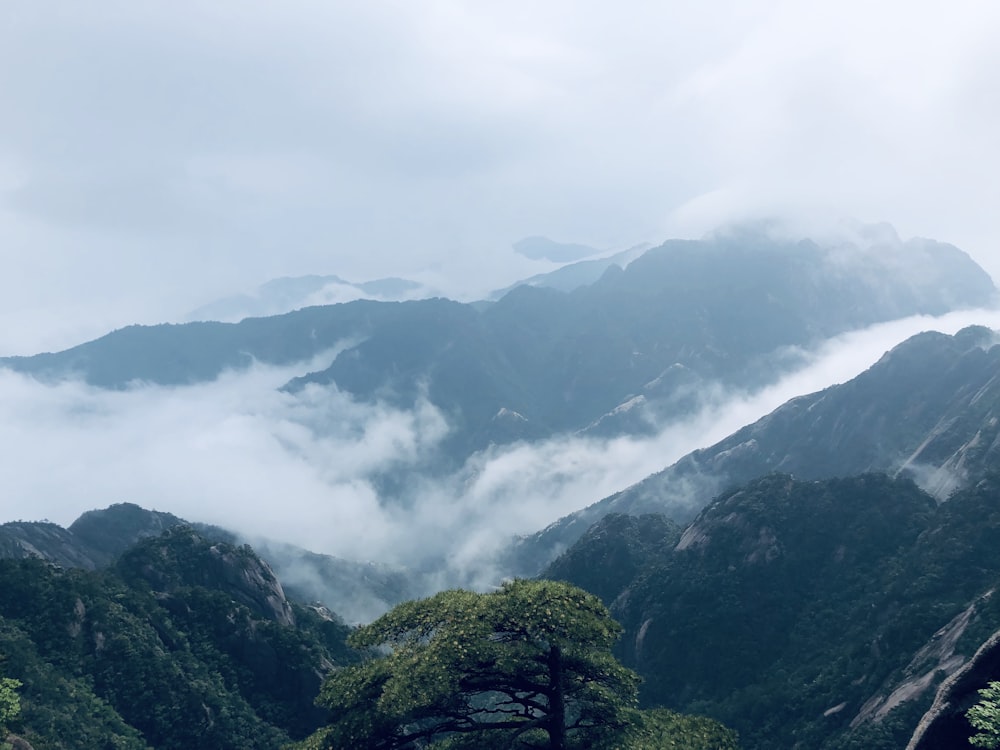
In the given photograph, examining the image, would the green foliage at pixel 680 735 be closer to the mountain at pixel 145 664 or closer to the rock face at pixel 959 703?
the rock face at pixel 959 703

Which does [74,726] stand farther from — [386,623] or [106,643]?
[386,623]

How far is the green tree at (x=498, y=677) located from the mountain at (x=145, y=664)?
1398 inches

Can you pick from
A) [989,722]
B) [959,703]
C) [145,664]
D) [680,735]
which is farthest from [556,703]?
[145,664]

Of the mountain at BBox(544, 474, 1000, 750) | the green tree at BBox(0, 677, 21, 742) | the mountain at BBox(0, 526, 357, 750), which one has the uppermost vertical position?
the green tree at BBox(0, 677, 21, 742)

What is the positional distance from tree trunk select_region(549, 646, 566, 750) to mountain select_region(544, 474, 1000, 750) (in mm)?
56566

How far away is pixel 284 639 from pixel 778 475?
4934 inches

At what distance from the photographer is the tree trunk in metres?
42.8

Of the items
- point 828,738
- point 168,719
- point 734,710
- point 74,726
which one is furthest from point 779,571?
point 74,726

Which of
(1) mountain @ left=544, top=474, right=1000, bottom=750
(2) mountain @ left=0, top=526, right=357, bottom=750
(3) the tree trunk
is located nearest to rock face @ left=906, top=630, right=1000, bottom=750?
(3) the tree trunk

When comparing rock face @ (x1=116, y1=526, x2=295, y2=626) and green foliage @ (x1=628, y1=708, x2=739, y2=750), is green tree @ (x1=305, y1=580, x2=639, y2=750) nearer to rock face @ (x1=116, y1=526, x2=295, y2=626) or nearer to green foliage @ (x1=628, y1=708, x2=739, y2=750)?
green foliage @ (x1=628, y1=708, x2=739, y2=750)

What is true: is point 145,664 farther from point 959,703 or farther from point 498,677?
point 959,703

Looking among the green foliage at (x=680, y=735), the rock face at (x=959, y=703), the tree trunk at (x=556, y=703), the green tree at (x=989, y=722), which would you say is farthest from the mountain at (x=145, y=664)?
the green tree at (x=989, y=722)

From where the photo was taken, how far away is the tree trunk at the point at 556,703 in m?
42.8

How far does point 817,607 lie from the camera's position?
140375 mm
